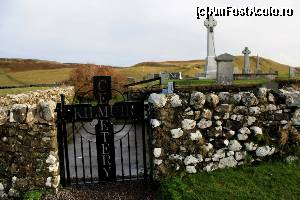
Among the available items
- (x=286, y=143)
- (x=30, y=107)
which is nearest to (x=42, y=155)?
(x=30, y=107)

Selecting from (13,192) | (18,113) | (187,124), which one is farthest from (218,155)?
(13,192)

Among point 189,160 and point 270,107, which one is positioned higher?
point 270,107

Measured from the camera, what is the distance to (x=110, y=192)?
727cm

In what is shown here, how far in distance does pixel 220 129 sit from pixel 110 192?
244 centimetres

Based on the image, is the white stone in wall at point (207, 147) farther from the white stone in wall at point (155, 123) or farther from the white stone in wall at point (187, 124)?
the white stone in wall at point (155, 123)

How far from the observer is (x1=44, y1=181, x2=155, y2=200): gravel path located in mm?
7082

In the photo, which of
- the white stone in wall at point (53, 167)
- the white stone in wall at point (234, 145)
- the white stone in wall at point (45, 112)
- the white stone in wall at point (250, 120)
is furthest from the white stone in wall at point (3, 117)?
the white stone in wall at point (250, 120)

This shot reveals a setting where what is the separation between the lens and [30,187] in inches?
282

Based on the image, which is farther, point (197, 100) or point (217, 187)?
point (197, 100)

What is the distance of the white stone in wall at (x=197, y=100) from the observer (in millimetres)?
7242

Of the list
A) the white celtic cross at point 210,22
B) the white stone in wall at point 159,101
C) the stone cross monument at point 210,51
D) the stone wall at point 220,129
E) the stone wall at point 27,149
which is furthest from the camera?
the stone cross monument at point 210,51

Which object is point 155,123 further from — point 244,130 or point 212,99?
point 244,130

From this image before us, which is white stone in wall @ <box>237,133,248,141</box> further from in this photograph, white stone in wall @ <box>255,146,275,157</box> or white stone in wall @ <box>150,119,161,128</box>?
white stone in wall @ <box>150,119,161,128</box>

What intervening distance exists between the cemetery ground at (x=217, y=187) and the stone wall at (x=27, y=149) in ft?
1.54
